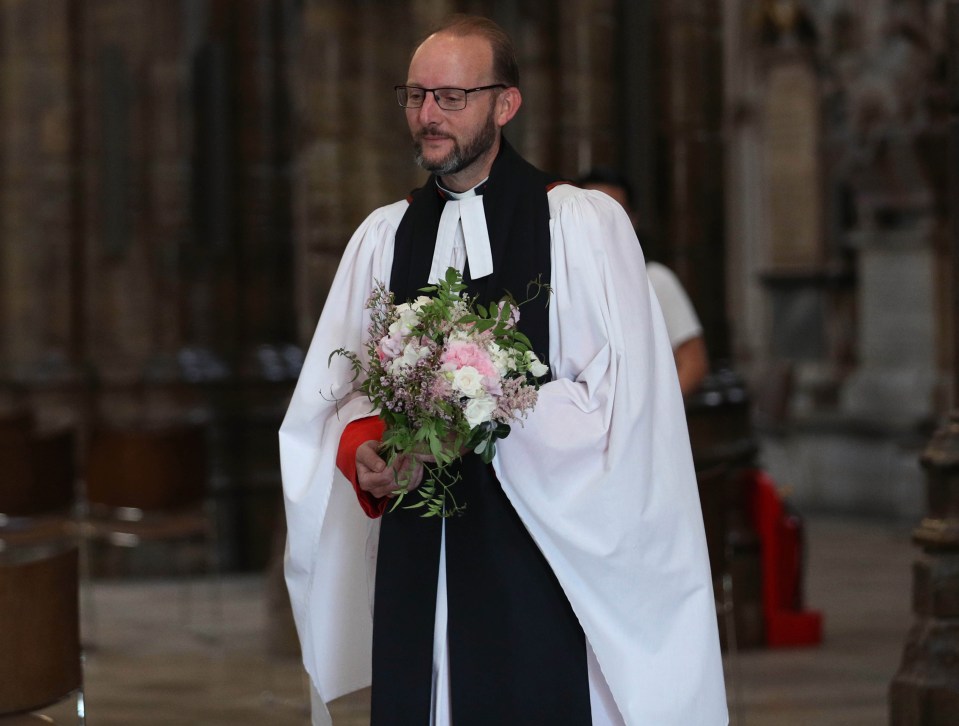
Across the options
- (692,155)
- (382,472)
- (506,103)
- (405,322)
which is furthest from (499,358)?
(692,155)

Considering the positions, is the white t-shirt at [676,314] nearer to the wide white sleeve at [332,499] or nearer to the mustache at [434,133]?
the wide white sleeve at [332,499]

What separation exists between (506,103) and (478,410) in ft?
2.33

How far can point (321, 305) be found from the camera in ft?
25.6

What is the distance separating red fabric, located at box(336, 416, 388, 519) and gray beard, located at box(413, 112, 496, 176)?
50cm

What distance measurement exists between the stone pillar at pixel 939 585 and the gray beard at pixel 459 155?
2458mm

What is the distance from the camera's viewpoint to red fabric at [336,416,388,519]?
2.88 m

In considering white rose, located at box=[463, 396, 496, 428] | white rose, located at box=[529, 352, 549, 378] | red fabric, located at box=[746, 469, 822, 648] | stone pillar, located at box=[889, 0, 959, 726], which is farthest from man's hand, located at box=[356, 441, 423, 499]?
red fabric, located at box=[746, 469, 822, 648]

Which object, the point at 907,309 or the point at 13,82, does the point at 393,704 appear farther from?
the point at 907,309

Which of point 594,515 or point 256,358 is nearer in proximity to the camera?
point 594,515

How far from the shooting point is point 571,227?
298 cm

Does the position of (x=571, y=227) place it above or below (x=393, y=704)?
above

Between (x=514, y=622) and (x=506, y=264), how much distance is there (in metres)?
0.70

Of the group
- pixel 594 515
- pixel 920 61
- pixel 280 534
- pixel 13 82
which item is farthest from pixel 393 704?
pixel 920 61

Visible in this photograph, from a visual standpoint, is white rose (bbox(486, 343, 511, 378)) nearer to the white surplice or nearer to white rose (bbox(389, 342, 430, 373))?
white rose (bbox(389, 342, 430, 373))
